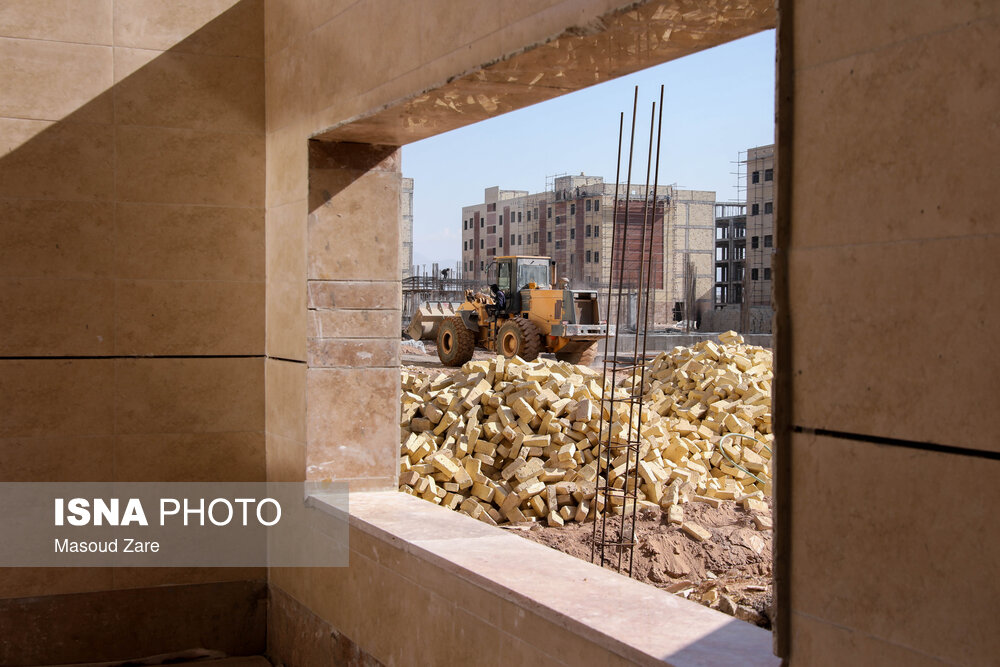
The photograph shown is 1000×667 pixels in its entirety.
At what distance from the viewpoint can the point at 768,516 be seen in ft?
27.0

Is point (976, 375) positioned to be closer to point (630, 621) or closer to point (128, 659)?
point (630, 621)

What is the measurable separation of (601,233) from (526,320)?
4378 centimetres

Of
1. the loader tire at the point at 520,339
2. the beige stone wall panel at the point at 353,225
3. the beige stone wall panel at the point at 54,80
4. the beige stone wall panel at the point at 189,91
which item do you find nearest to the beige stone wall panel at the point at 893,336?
the beige stone wall panel at the point at 353,225

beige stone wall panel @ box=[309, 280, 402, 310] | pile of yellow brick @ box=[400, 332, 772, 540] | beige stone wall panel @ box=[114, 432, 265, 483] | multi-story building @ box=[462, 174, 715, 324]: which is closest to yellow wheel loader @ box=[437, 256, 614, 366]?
pile of yellow brick @ box=[400, 332, 772, 540]

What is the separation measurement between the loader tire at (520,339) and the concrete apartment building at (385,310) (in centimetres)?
1347

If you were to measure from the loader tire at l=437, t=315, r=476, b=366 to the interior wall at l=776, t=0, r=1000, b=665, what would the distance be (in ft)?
61.1

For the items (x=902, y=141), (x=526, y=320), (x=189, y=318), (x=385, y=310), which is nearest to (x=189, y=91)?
(x=189, y=318)

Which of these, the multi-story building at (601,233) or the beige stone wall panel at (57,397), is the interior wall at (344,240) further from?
the multi-story building at (601,233)

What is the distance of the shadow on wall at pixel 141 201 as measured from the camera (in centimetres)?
533

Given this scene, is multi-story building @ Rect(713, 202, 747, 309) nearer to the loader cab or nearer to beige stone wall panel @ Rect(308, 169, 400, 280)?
the loader cab

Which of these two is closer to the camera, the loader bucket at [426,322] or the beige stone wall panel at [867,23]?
the beige stone wall panel at [867,23]

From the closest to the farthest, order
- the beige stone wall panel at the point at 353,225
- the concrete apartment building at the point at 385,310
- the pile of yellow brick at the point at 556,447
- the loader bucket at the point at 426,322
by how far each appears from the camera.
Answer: the concrete apartment building at the point at 385,310 < the beige stone wall panel at the point at 353,225 < the pile of yellow brick at the point at 556,447 < the loader bucket at the point at 426,322

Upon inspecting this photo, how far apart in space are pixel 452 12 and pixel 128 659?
408 centimetres

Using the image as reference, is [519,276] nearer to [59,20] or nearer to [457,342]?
[457,342]
